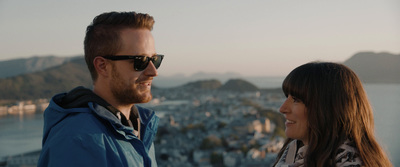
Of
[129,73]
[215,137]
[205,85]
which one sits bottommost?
[205,85]

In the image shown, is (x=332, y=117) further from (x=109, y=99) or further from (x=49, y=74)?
(x=49, y=74)

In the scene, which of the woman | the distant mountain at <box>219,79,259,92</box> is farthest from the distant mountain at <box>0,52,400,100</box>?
the woman

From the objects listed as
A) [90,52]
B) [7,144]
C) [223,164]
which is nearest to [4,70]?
[7,144]

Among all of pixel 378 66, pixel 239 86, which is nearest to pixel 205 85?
pixel 239 86

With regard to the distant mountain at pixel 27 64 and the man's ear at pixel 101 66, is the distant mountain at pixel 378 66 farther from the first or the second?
the distant mountain at pixel 27 64

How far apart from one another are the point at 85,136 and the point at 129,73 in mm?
333

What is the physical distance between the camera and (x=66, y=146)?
40.8 inches

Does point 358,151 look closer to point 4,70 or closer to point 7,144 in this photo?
point 7,144

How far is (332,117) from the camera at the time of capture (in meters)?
1.15

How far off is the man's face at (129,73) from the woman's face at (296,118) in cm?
52

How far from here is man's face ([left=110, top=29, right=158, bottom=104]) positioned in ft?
4.28

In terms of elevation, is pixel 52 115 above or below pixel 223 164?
above

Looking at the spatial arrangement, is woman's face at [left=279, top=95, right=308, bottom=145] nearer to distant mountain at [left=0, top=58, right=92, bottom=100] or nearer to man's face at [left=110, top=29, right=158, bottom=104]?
man's face at [left=110, top=29, right=158, bottom=104]

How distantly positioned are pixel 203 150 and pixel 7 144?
12588 mm
